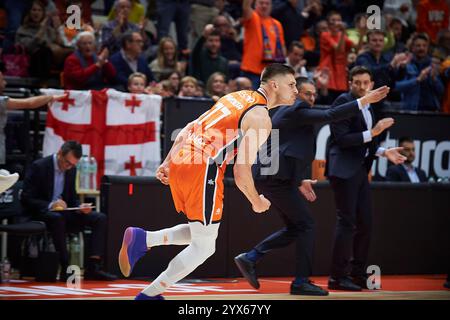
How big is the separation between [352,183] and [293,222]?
88cm

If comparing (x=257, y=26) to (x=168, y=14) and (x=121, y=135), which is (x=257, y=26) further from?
(x=121, y=135)

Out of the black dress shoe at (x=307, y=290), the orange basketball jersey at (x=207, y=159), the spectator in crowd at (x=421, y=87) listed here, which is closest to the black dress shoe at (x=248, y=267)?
the black dress shoe at (x=307, y=290)

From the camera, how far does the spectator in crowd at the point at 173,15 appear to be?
14.3 metres

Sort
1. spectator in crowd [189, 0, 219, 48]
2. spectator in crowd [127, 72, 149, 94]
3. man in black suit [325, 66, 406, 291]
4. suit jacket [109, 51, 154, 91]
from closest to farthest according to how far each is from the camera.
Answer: man in black suit [325, 66, 406, 291] < spectator in crowd [127, 72, 149, 94] < suit jacket [109, 51, 154, 91] < spectator in crowd [189, 0, 219, 48]

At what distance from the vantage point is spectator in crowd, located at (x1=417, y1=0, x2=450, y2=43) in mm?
16547

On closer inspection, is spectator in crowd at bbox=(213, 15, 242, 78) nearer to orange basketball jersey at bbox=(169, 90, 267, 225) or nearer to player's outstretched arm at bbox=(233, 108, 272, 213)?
orange basketball jersey at bbox=(169, 90, 267, 225)

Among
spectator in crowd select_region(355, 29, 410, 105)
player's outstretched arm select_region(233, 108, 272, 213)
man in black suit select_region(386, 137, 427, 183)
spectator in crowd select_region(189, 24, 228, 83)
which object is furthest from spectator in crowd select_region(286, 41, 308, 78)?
player's outstretched arm select_region(233, 108, 272, 213)

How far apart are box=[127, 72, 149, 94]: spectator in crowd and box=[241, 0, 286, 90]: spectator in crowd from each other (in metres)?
2.16

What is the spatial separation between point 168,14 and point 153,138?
3.44m

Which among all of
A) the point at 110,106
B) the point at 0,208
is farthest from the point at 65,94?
the point at 0,208

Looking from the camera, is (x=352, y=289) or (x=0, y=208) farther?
(x=0, y=208)

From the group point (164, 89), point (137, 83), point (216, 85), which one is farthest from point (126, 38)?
point (216, 85)

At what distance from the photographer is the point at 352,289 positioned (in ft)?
29.6
